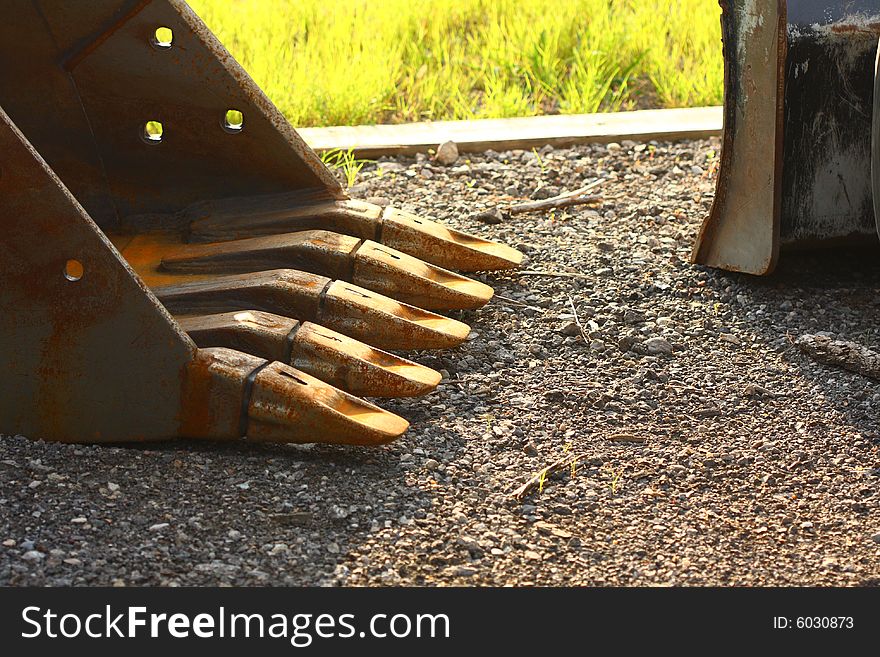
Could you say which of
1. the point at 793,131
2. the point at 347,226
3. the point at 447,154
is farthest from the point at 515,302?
the point at 447,154

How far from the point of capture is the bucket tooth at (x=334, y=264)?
2.53 meters

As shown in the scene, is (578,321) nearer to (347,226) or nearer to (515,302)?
(515,302)

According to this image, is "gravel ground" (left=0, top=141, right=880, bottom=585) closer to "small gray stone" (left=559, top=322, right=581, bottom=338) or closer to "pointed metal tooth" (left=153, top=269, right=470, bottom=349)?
"small gray stone" (left=559, top=322, right=581, bottom=338)

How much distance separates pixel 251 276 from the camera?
2.44 meters

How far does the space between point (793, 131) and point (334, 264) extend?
1.13 meters

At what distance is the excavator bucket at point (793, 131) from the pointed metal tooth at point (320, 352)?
0.96 m

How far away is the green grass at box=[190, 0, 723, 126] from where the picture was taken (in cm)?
398

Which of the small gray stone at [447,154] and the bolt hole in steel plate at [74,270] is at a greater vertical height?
the small gray stone at [447,154]

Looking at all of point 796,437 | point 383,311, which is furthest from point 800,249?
point 383,311

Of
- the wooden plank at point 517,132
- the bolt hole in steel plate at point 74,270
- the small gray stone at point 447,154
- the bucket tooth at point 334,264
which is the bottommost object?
the bucket tooth at point 334,264

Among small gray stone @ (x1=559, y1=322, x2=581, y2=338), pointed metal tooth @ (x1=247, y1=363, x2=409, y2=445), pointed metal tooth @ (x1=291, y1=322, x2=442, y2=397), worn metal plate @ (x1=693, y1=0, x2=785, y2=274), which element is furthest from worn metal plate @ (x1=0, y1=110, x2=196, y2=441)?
worn metal plate @ (x1=693, y1=0, x2=785, y2=274)

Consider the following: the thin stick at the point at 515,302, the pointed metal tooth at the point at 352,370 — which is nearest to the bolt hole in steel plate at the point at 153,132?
the pointed metal tooth at the point at 352,370

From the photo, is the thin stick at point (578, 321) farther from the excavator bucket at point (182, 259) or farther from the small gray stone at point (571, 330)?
the excavator bucket at point (182, 259)

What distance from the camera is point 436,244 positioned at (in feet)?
8.91
